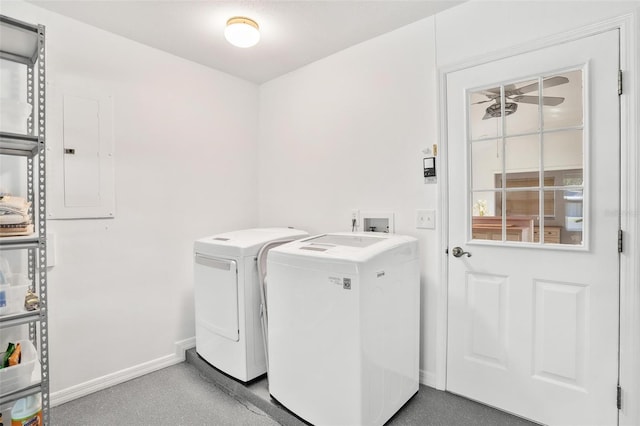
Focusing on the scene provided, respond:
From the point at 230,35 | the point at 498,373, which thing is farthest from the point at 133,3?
the point at 498,373

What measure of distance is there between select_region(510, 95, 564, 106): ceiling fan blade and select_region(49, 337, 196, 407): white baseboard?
2902mm

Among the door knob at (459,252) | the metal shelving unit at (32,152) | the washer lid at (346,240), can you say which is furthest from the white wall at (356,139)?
the metal shelving unit at (32,152)

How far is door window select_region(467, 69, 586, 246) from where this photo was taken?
1.70 metres

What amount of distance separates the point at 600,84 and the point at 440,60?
86cm

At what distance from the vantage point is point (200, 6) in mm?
2008

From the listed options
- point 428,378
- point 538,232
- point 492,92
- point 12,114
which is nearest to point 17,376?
point 12,114

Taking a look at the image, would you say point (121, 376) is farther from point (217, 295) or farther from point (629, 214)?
point (629, 214)

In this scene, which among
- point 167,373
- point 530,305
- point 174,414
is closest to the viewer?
point 530,305

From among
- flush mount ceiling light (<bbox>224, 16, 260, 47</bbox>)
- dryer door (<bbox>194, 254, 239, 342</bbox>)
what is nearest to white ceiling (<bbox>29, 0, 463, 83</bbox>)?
flush mount ceiling light (<bbox>224, 16, 260, 47</bbox>)

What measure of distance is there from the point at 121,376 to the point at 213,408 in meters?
0.82

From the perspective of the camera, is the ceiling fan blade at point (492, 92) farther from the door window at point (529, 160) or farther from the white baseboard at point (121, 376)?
the white baseboard at point (121, 376)

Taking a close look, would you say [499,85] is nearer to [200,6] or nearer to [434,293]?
[434,293]

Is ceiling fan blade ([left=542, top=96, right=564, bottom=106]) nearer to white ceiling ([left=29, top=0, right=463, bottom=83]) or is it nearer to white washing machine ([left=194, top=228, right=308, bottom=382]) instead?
white ceiling ([left=29, top=0, right=463, bottom=83])

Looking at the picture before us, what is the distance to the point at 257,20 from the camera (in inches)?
85.2
